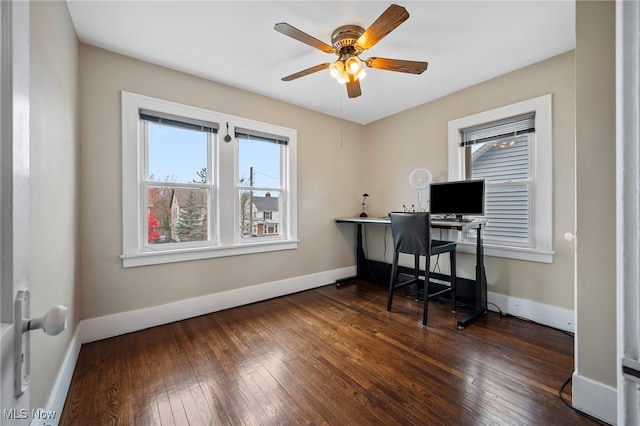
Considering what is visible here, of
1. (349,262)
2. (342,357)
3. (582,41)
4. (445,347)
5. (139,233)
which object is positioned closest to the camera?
(582,41)

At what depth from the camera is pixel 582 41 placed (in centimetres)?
137

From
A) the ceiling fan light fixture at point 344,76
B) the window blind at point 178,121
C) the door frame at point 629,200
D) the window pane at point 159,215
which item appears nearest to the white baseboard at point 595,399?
the door frame at point 629,200

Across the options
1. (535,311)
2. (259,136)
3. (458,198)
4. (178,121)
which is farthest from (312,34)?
(535,311)

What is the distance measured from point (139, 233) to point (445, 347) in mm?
2705

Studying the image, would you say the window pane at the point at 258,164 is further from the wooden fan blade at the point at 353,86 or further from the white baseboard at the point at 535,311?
the white baseboard at the point at 535,311

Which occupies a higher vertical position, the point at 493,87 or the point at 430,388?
the point at 493,87

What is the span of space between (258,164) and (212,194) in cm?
67

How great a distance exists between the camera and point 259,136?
10.1 feet

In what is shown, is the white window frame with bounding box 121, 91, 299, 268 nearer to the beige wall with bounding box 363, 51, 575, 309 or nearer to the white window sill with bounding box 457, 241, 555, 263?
the beige wall with bounding box 363, 51, 575, 309

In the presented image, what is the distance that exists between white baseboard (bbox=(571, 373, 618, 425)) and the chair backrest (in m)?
1.23

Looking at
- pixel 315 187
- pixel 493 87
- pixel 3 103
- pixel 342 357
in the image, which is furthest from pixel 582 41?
pixel 315 187

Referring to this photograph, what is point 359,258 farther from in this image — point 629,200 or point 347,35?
point 629,200

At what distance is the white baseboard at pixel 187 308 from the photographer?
7.05 feet

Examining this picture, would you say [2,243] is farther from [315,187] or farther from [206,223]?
[315,187]
